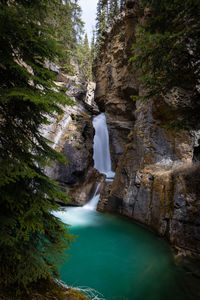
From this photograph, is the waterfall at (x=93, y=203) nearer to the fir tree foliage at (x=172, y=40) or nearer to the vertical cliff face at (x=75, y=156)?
the vertical cliff face at (x=75, y=156)

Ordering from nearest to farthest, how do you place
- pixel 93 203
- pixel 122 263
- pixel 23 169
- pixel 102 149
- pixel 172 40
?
pixel 23 169
pixel 172 40
pixel 122 263
pixel 93 203
pixel 102 149

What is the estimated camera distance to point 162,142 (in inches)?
336

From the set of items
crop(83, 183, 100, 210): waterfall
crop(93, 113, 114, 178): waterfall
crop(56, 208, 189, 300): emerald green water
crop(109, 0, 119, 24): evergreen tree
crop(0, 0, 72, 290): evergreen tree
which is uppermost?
crop(109, 0, 119, 24): evergreen tree

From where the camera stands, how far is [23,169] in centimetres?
192

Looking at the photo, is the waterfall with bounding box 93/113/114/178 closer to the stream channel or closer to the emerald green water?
the stream channel

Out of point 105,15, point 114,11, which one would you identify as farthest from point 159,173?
point 105,15

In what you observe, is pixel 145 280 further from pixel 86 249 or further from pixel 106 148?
pixel 106 148

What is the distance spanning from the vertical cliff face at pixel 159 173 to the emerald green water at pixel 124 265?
75 cm

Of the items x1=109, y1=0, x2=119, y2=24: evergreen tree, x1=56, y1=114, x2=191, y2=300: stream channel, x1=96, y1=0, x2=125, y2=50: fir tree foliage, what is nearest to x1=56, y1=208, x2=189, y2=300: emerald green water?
x1=56, y1=114, x2=191, y2=300: stream channel

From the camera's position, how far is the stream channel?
12.3ft

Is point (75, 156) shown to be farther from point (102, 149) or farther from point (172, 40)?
point (172, 40)

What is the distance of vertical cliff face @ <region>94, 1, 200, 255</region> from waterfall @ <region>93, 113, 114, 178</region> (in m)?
5.53

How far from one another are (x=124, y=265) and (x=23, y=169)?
16.0 ft

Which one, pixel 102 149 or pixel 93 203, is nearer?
pixel 93 203
